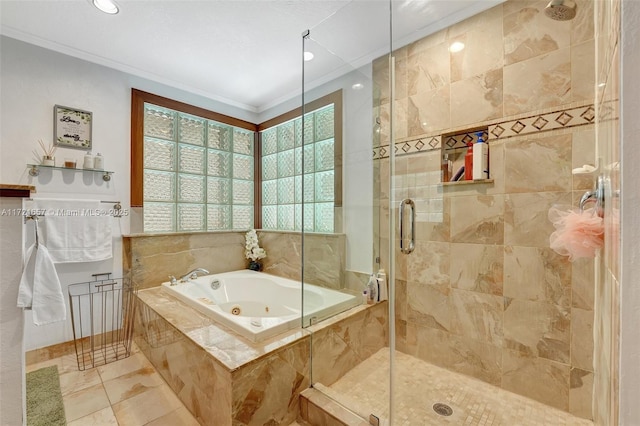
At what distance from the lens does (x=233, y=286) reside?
2.91 meters

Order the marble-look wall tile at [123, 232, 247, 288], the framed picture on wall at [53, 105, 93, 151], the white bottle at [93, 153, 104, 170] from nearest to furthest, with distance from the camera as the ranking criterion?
the framed picture on wall at [53, 105, 93, 151], the white bottle at [93, 153, 104, 170], the marble-look wall tile at [123, 232, 247, 288]

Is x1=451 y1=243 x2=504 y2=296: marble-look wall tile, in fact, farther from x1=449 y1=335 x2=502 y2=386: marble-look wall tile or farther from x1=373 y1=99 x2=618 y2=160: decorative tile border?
x1=373 y1=99 x2=618 y2=160: decorative tile border

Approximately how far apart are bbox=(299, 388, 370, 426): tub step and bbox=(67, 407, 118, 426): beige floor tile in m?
1.06

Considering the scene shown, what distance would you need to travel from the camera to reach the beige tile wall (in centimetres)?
150

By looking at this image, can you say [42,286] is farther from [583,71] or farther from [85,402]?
[583,71]

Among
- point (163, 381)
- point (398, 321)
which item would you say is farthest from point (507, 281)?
point (163, 381)

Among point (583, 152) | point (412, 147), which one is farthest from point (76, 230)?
point (583, 152)

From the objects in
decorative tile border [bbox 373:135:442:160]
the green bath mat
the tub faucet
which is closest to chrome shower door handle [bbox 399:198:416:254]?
decorative tile border [bbox 373:135:442:160]

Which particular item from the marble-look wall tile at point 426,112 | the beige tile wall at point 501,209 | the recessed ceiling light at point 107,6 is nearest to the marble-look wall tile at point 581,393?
the beige tile wall at point 501,209

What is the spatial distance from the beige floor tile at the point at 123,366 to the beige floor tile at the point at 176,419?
653mm

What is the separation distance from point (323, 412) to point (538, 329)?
131cm

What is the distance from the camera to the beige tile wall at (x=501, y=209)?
58.9 inches

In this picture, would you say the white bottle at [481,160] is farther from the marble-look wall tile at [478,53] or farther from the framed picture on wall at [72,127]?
the framed picture on wall at [72,127]

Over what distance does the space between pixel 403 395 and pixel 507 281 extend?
3.13 feet
